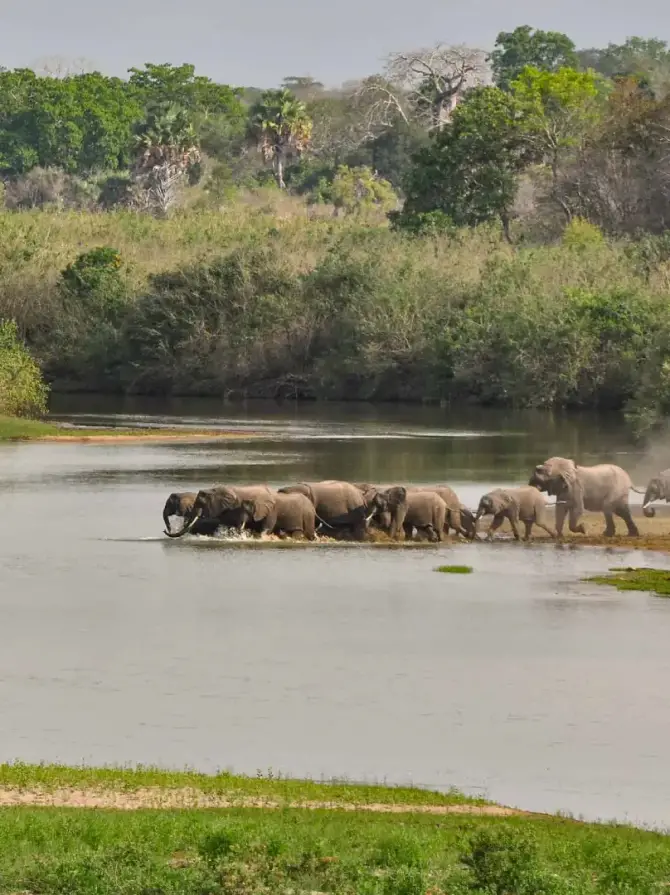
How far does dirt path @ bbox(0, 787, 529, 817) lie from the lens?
17094 millimetres

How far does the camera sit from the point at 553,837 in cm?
1598

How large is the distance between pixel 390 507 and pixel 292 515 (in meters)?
2.02

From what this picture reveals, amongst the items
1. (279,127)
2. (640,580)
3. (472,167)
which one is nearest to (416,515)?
(640,580)

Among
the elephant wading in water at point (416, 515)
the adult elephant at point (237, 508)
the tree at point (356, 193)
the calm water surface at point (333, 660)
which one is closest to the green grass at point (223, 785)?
the calm water surface at point (333, 660)

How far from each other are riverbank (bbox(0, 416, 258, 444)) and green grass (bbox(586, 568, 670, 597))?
35.6m

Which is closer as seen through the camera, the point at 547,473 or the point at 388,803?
the point at 388,803

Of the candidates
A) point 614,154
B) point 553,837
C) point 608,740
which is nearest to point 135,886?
point 553,837

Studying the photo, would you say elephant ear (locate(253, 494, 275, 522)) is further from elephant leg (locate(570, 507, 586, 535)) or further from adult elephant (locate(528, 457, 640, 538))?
elephant leg (locate(570, 507, 586, 535))

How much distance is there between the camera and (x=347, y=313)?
9888 cm

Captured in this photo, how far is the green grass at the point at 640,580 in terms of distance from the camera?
33.5 metres

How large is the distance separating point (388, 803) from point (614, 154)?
328ft

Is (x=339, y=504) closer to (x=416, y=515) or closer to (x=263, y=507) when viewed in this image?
(x=416, y=515)

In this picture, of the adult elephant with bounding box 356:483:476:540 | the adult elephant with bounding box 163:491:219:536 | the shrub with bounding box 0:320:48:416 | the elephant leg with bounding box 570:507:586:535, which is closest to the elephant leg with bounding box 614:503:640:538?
the elephant leg with bounding box 570:507:586:535

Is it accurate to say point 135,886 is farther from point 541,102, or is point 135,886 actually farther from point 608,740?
Answer: point 541,102
